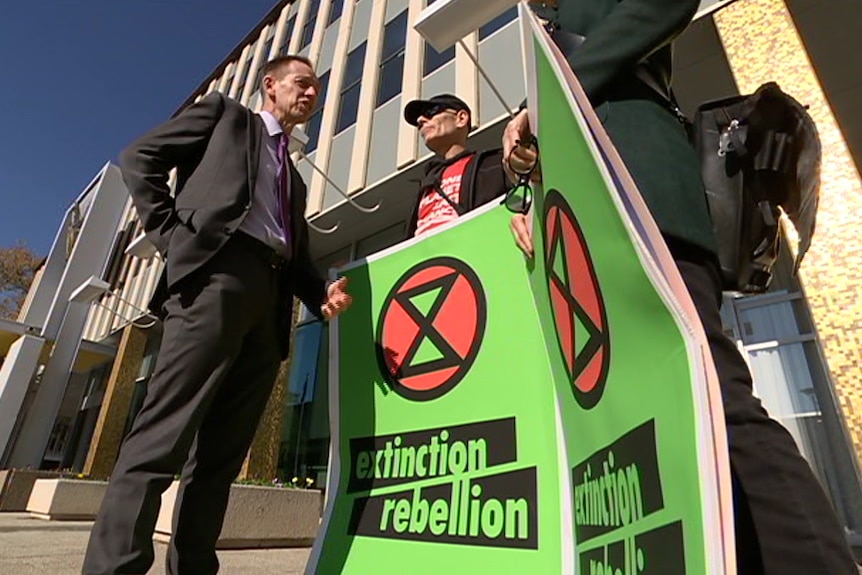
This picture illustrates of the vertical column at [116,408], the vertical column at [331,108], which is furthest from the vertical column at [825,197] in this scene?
the vertical column at [116,408]

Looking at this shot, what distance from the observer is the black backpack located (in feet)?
2.82

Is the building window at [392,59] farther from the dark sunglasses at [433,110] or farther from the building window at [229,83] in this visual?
the building window at [229,83]

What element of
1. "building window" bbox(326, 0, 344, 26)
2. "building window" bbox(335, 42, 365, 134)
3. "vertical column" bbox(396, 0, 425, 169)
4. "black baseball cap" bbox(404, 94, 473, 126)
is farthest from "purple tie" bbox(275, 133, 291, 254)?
"building window" bbox(326, 0, 344, 26)

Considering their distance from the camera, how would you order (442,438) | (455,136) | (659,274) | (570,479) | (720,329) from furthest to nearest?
(455,136) → (442,438) → (570,479) → (720,329) → (659,274)

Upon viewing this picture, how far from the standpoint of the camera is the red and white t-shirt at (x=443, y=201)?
5.87 feet

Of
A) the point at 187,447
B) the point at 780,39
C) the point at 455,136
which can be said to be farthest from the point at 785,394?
the point at 187,447

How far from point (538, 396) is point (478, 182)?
93 centimetres

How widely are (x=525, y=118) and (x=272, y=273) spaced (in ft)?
2.82

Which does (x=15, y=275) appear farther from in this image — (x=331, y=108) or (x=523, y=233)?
(x=523, y=233)

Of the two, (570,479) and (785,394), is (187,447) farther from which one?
(785,394)

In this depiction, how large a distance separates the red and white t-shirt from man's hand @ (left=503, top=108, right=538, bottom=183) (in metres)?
0.67

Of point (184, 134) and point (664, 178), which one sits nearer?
point (664, 178)

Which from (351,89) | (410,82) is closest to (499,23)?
(410,82)

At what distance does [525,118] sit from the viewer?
3.35 ft
